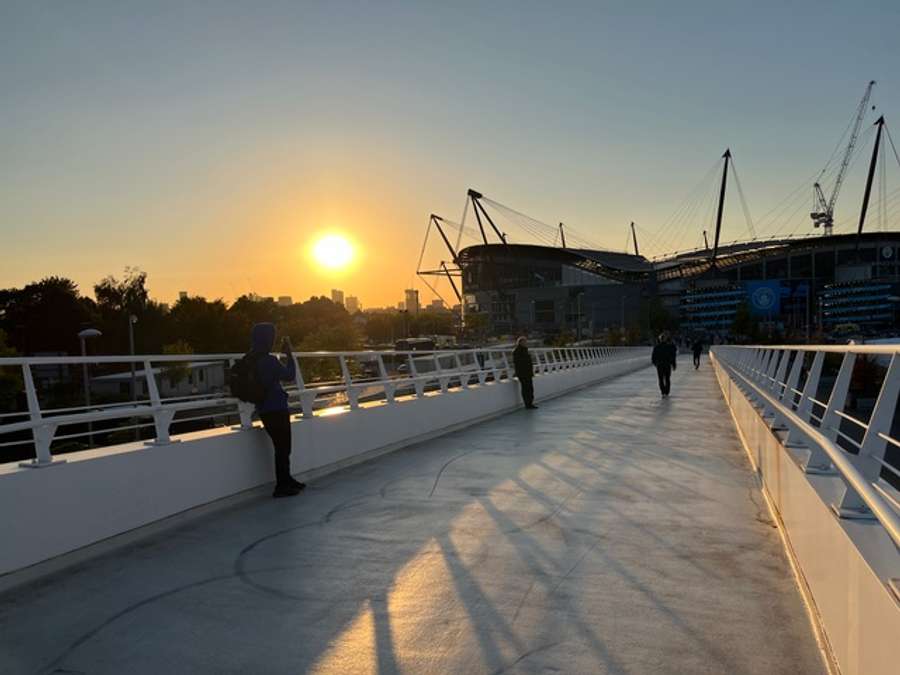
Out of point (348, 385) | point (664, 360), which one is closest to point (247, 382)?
point (348, 385)

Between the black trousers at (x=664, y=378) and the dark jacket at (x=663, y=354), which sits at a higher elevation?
the dark jacket at (x=663, y=354)

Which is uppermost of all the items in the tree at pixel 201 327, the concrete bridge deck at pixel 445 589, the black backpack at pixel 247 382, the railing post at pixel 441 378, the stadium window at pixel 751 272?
the stadium window at pixel 751 272

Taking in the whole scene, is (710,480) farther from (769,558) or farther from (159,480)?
(159,480)

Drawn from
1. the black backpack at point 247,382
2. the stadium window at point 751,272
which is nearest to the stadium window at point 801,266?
the stadium window at point 751,272

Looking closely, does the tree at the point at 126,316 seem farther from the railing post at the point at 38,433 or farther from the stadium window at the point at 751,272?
the stadium window at the point at 751,272

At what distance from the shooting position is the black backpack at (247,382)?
8297mm

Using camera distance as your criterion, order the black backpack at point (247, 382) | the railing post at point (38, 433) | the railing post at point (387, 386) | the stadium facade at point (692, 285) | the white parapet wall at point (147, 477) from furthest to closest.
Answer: the stadium facade at point (692, 285)
the railing post at point (387, 386)
the black backpack at point (247, 382)
the railing post at point (38, 433)
the white parapet wall at point (147, 477)

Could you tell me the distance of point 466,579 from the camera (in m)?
5.42

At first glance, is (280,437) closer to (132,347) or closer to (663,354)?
(663,354)

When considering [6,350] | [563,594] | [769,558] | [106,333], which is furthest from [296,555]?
[106,333]

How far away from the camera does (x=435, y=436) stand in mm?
14531

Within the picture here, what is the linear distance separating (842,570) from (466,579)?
2471mm

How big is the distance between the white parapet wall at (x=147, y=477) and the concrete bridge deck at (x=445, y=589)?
0.29 meters

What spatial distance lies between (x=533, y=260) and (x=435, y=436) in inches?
7071
